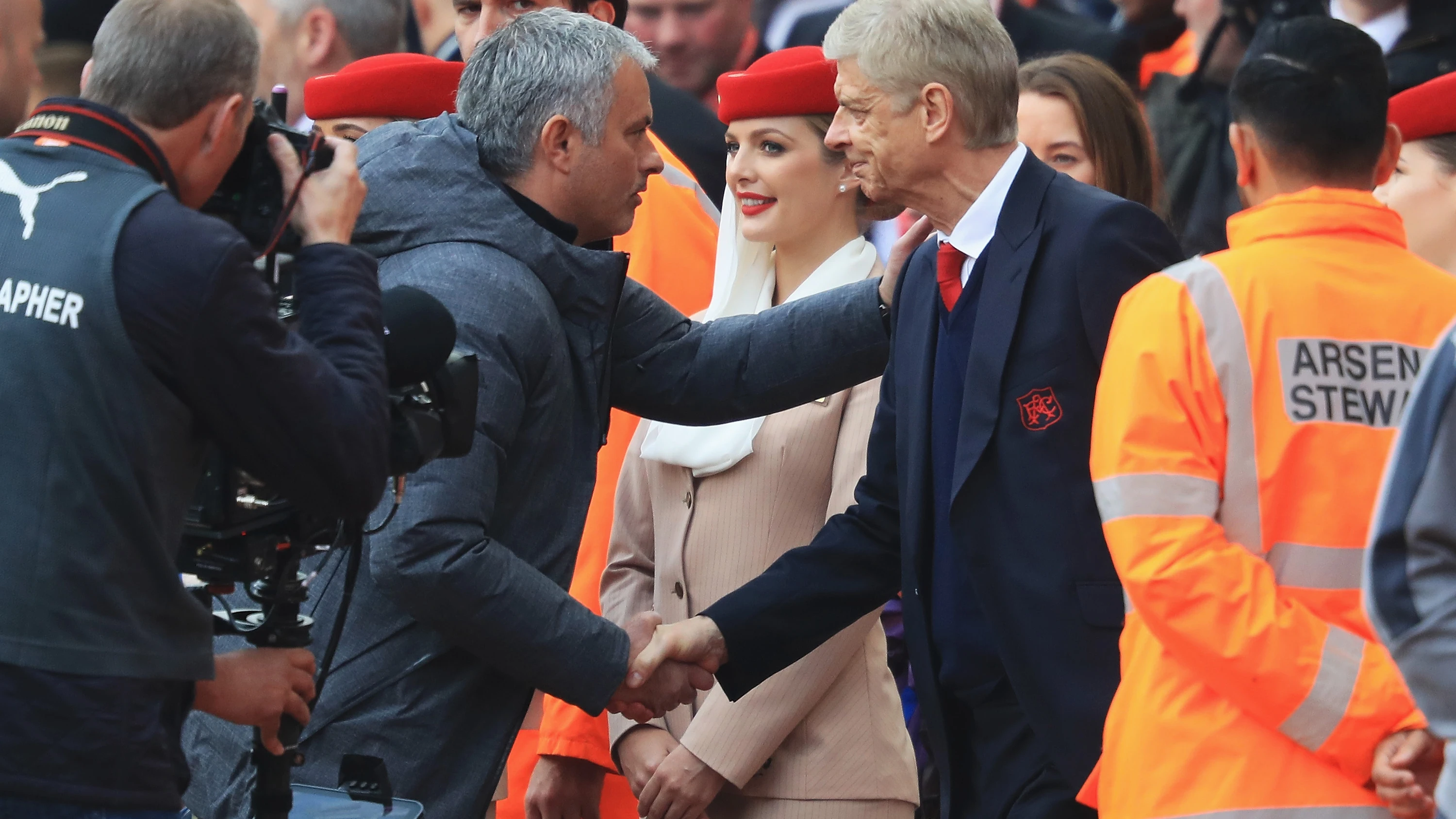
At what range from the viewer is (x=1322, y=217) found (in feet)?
7.68

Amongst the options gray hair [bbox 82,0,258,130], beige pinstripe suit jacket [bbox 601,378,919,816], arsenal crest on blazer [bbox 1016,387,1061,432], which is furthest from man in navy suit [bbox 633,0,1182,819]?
gray hair [bbox 82,0,258,130]

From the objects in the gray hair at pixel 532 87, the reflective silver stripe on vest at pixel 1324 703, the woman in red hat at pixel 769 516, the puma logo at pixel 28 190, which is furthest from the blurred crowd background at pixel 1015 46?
the puma logo at pixel 28 190

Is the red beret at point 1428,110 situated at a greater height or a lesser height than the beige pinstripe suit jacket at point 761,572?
greater

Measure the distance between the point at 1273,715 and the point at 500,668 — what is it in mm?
1221

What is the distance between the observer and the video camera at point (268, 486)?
2.30m

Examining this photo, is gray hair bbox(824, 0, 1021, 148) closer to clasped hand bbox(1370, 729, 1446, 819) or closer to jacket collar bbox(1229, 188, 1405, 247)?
jacket collar bbox(1229, 188, 1405, 247)

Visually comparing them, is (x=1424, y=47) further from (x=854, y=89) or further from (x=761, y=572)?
(x=761, y=572)

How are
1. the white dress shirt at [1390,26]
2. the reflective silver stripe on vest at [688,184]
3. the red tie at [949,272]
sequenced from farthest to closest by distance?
the white dress shirt at [1390,26], the reflective silver stripe on vest at [688,184], the red tie at [949,272]

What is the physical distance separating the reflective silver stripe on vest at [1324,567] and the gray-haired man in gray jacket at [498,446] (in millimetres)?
1154

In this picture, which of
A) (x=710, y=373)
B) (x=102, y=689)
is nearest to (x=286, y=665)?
(x=102, y=689)

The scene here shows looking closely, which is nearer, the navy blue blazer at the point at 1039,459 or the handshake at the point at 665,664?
the navy blue blazer at the point at 1039,459

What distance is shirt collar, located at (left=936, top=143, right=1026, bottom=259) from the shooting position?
2.84 m

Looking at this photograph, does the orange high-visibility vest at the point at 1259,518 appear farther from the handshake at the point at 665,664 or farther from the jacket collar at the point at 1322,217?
the handshake at the point at 665,664

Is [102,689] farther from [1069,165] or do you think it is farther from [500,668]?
[1069,165]
